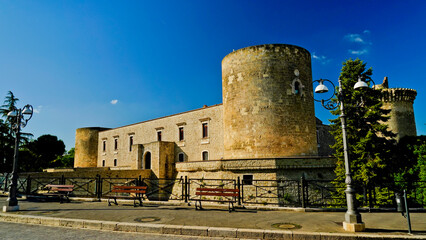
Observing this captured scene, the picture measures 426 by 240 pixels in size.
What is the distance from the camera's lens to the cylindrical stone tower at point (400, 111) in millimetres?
32156

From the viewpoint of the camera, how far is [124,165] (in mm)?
34219

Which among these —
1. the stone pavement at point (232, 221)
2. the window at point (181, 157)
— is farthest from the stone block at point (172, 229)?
the window at point (181, 157)

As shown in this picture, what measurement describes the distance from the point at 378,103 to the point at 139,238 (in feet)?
63.0

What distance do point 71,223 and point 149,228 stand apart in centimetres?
246

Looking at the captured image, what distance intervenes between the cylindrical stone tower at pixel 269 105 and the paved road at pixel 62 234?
12940 millimetres

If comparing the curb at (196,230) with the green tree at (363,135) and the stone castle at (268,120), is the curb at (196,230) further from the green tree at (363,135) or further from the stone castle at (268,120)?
the green tree at (363,135)

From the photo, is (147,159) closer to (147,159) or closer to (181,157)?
(147,159)

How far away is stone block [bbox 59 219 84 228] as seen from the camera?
7566 millimetres

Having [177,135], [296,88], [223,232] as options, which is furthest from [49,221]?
[177,135]

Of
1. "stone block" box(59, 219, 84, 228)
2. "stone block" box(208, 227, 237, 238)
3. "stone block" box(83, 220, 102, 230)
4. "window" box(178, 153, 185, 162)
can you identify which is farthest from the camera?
"window" box(178, 153, 185, 162)

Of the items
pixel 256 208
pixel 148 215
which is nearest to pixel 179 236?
pixel 148 215

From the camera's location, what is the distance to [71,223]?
7668 mm

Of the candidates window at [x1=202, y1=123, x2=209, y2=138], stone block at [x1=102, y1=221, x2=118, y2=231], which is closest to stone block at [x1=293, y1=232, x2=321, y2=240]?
stone block at [x1=102, y1=221, x2=118, y2=231]

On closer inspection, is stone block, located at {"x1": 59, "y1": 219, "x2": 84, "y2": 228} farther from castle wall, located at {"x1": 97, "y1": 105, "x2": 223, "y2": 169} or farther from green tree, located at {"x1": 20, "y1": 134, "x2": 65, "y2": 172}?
green tree, located at {"x1": 20, "y1": 134, "x2": 65, "y2": 172}
